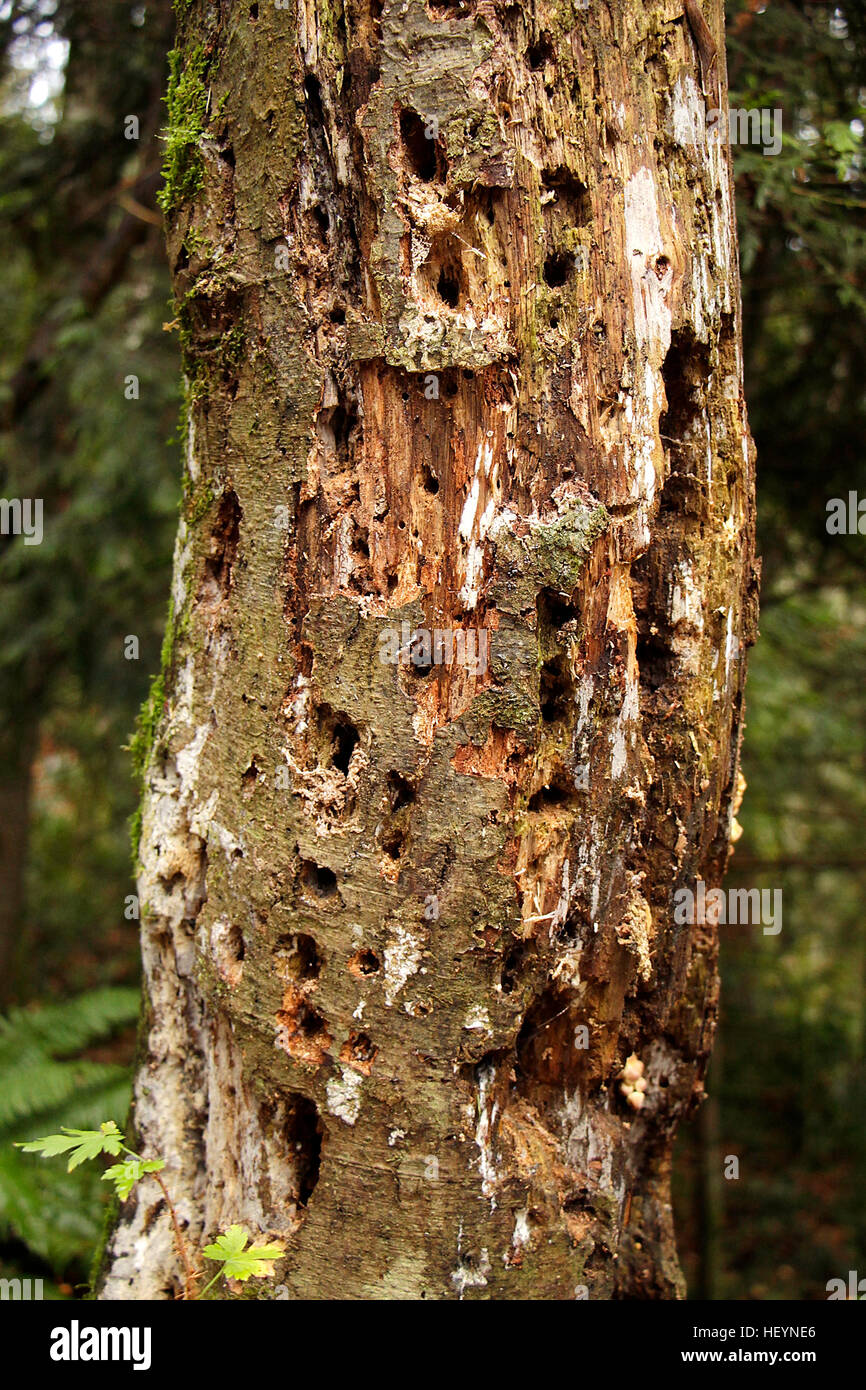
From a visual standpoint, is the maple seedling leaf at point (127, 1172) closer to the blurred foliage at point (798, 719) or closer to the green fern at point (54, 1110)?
the green fern at point (54, 1110)

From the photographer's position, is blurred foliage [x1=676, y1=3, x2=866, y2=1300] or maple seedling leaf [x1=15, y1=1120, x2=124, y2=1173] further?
blurred foliage [x1=676, y1=3, x2=866, y2=1300]

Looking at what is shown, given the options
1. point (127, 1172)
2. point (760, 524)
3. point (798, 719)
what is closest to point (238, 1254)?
point (127, 1172)

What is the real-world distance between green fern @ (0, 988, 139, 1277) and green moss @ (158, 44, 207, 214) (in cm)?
357

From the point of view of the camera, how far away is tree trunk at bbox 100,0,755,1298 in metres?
2.12

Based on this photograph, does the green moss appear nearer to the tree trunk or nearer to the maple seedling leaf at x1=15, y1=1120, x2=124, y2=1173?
the tree trunk

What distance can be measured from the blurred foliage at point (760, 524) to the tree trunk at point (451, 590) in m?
1.51

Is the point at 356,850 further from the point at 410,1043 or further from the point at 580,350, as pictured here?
the point at 580,350

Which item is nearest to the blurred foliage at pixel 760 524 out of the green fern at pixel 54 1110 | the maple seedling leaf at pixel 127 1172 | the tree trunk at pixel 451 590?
the green fern at pixel 54 1110

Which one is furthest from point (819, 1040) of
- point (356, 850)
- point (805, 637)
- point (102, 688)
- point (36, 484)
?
point (36, 484)

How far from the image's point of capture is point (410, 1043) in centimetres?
215

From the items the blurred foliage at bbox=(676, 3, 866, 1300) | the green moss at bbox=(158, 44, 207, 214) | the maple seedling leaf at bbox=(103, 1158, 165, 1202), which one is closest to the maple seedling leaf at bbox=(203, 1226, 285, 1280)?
the maple seedling leaf at bbox=(103, 1158, 165, 1202)

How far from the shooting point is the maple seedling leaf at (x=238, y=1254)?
2084 millimetres

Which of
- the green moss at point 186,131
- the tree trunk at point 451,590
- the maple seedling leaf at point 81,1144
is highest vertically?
the green moss at point 186,131

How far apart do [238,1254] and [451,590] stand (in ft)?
5.22
